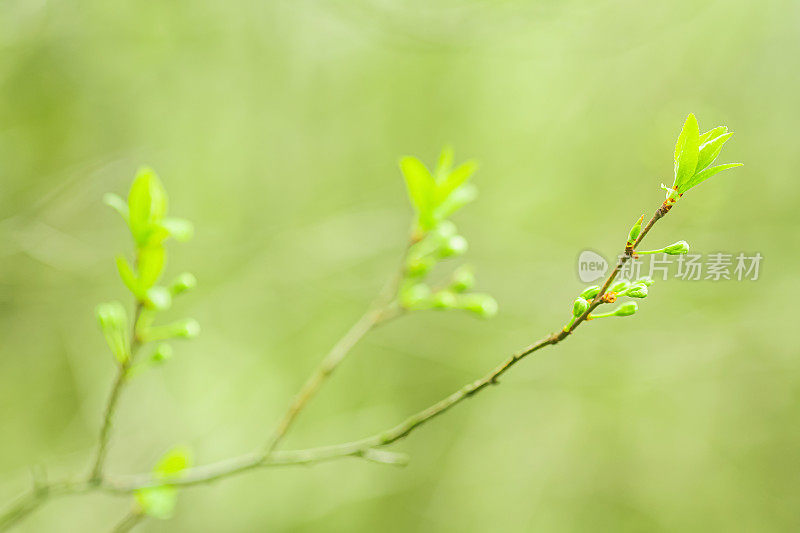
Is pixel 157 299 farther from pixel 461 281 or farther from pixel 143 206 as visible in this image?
pixel 461 281

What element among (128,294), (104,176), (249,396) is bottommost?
(249,396)

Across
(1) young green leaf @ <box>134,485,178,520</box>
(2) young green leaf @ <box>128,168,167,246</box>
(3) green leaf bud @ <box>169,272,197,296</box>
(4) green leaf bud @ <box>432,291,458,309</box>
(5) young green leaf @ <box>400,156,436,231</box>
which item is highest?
(5) young green leaf @ <box>400,156,436,231</box>

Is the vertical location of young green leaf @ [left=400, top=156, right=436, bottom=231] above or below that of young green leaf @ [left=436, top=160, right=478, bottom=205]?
below

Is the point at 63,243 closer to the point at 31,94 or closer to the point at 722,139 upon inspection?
the point at 31,94

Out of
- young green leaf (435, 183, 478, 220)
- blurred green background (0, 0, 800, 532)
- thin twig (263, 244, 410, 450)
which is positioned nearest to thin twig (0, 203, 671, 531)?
thin twig (263, 244, 410, 450)

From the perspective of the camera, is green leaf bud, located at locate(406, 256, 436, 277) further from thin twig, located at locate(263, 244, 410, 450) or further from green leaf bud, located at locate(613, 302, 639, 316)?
green leaf bud, located at locate(613, 302, 639, 316)

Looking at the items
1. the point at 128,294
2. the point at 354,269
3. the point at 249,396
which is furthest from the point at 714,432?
the point at 128,294

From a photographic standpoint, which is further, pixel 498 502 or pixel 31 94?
pixel 498 502
